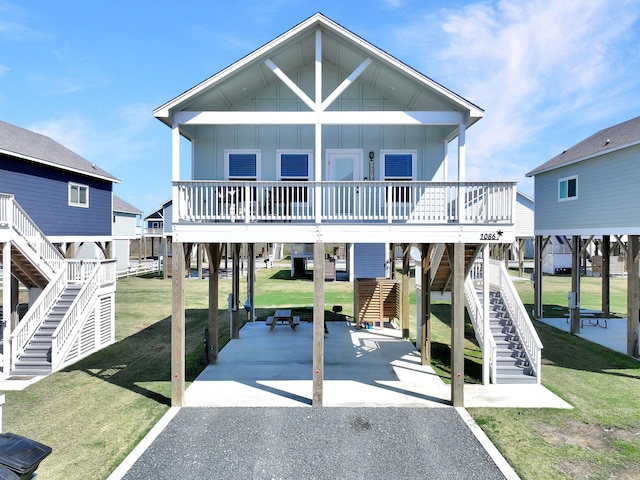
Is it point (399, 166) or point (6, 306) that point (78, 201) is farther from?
point (399, 166)

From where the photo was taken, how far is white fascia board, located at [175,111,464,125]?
9.65 metres

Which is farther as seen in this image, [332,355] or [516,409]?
[332,355]

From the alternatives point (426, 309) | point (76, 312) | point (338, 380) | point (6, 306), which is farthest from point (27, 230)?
point (426, 309)

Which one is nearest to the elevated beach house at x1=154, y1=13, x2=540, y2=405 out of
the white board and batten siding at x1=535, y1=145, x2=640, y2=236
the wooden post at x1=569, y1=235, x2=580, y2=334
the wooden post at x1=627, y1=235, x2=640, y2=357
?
the wooden post at x1=627, y1=235, x2=640, y2=357

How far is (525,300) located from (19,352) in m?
25.5

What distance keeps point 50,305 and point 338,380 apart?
33.1ft

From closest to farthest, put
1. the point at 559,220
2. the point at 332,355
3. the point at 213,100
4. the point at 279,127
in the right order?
the point at 213,100, the point at 279,127, the point at 332,355, the point at 559,220

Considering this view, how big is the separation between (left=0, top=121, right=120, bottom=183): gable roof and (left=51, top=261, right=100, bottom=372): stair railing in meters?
4.83

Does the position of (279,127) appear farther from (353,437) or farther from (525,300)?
(525,300)

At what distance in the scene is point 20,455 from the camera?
550 centimetres

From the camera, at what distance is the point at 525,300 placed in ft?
79.8

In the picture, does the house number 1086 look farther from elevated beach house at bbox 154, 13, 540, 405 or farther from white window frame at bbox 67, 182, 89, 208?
white window frame at bbox 67, 182, 89, 208

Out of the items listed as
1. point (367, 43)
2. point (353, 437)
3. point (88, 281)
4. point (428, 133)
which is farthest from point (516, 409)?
point (88, 281)

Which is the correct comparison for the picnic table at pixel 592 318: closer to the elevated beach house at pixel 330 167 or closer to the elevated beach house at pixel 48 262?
the elevated beach house at pixel 330 167
